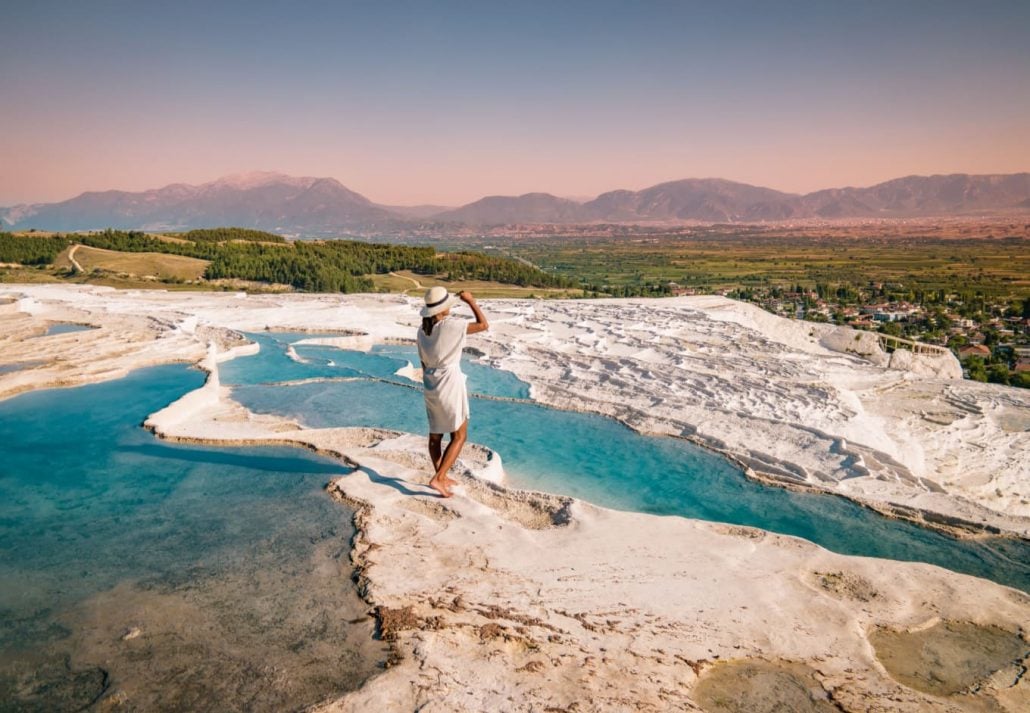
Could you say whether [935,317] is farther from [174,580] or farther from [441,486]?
[174,580]

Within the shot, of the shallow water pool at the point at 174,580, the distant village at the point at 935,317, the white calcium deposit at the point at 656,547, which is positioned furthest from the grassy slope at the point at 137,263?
the distant village at the point at 935,317

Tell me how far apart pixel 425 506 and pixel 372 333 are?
15.7 m

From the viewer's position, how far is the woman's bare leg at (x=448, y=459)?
6.74 metres

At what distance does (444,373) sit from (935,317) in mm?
45819

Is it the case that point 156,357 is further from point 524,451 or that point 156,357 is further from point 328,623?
point 328,623

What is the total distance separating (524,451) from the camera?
11328mm

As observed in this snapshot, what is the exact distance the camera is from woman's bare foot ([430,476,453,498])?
23.4 ft

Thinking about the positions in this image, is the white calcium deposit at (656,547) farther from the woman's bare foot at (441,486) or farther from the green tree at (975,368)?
the green tree at (975,368)

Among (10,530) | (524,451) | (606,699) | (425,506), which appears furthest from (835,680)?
(10,530)

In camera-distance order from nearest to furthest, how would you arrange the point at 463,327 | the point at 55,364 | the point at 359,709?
the point at 359,709 → the point at 463,327 → the point at 55,364

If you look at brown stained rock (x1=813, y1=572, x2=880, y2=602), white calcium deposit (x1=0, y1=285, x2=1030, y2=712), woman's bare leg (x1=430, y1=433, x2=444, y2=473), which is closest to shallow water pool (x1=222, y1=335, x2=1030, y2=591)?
white calcium deposit (x1=0, y1=285, x2=1030, y2=712)

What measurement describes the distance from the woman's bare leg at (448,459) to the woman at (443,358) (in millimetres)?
12

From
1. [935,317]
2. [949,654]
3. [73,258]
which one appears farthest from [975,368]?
[73,258]

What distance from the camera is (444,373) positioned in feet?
21.1
